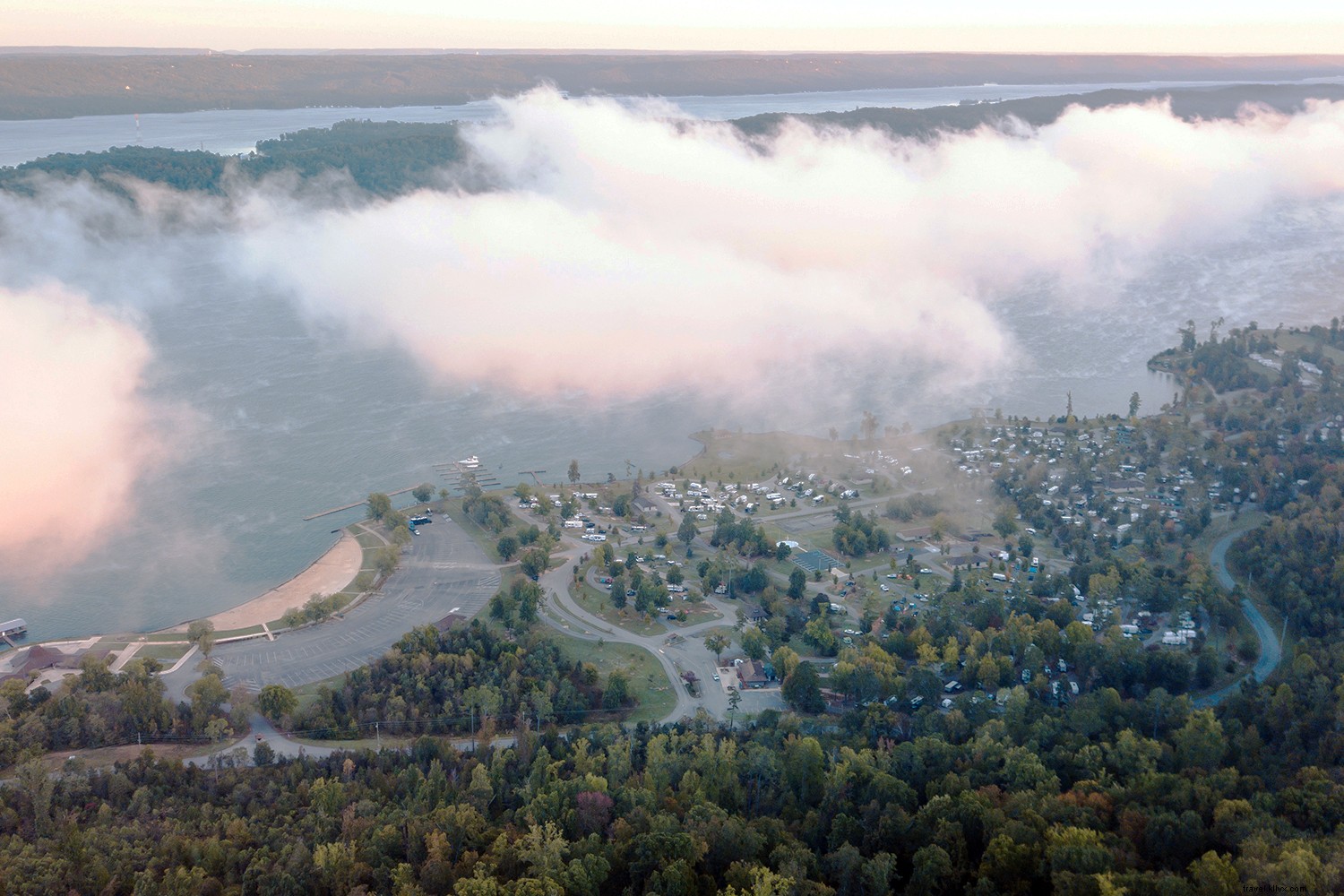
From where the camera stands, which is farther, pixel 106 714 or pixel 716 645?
pixel 716 645

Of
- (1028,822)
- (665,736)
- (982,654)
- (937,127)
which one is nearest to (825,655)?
(982,654)

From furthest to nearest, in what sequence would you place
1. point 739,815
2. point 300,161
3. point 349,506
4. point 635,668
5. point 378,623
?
1. point 300,161
2. point 349,506
3. point 378,623
4. point 635,668
5. point 739,815

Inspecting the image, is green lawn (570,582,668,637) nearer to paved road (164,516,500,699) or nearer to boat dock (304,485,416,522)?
paved road (164,516,500,699)

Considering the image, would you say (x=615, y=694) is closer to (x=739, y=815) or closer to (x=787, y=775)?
(x=787, y=775)

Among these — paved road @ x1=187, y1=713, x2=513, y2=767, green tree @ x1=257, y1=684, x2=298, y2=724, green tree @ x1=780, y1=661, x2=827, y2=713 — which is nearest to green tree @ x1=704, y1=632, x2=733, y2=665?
green tree @ x1=780, y1=661, x2=827, y2=713

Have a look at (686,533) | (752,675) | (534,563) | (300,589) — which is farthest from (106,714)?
(686,533)

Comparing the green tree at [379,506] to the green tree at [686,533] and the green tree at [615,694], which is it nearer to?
the green tree at [686,533]
